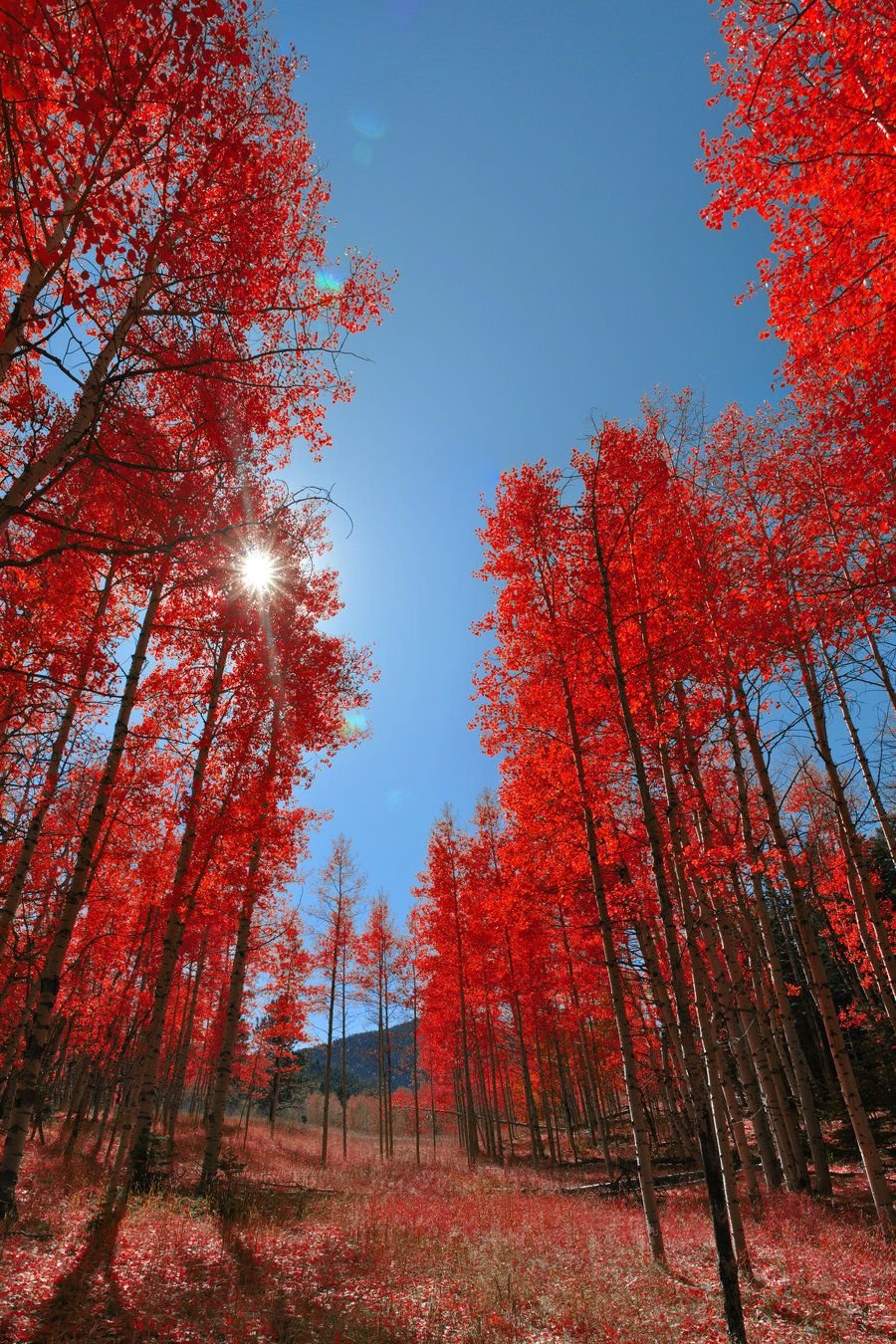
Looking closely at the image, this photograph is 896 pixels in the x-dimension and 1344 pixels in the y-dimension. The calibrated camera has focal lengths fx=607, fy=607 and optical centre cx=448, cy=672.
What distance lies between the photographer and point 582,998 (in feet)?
64.3

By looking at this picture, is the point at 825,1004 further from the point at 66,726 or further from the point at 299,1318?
the point at 66,726

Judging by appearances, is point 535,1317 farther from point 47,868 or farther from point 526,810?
point 47,868

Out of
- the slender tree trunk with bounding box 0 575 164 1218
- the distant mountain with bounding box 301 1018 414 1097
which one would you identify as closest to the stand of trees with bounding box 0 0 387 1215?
the slender tree trunk with bounding box 0 575 164 1218

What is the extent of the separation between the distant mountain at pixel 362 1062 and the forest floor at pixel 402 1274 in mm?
20355

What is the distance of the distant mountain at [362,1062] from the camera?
43.5 meters

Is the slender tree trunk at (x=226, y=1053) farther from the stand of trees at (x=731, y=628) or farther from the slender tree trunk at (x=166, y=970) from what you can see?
the stand of trees at (x=731, y=628)

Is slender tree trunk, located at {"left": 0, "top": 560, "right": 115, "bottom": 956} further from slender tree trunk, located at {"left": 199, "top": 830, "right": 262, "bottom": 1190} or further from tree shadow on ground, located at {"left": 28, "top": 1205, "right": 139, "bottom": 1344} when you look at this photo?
tree shadow on ground, located at {"left": 28, "top": 1205, "right": 139, "bottom": 1344}

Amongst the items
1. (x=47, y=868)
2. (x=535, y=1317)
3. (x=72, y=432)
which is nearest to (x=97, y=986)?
(x=47, y=868)

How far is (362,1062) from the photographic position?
144 m

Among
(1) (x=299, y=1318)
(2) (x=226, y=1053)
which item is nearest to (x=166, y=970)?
(2) (x=226, y=1053)

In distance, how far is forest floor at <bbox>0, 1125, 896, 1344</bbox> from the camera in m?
4.96

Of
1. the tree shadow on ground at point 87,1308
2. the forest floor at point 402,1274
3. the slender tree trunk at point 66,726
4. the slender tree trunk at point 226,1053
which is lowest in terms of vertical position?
the forest floor at point 402,1274

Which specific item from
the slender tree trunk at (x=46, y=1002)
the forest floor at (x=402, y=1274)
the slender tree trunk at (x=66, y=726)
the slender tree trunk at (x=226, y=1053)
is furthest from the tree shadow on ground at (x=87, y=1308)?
the slender tree trunk at (x=66, y=726)

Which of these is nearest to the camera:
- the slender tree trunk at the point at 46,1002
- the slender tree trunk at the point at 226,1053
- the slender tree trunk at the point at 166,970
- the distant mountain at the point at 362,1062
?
the slender tree trunk at the point at 46,1002
